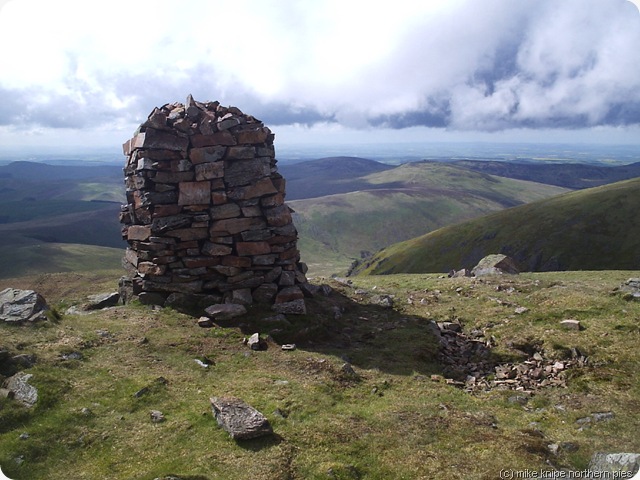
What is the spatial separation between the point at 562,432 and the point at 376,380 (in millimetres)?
6977

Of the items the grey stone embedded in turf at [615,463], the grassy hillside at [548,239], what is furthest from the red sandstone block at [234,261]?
the grassy hillside at [548,239]

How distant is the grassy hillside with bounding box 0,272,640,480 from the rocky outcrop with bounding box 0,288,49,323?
0.99 m

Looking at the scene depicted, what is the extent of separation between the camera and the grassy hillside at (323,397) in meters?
12.5

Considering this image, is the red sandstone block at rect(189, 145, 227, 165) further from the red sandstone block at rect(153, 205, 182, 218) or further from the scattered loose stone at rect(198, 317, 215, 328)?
the scattered loose stone at rect(198, 317, 215, 328)

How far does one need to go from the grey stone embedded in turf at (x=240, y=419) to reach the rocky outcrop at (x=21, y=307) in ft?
36.8

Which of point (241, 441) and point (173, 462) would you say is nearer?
point (173, 462)

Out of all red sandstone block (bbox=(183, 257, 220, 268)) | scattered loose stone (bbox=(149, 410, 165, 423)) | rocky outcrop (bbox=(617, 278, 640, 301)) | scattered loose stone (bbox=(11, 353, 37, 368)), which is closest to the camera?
scattered loose stone (bbox=(149, 410, 165, 423))

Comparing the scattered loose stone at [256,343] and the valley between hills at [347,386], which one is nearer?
the valley between hills at [347,386]

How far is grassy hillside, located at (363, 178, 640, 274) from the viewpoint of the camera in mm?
127194

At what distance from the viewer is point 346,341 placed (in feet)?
76.2

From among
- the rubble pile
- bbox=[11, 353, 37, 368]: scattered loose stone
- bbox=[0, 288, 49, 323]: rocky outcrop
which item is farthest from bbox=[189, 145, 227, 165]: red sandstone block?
the rubble pile

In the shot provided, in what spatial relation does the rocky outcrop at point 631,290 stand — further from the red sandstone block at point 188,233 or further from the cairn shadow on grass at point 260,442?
the red sandstone block at point 188,233

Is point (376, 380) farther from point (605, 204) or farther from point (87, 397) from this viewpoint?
point (605, 204)

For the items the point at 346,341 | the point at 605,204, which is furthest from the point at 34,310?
the point at 605,204
